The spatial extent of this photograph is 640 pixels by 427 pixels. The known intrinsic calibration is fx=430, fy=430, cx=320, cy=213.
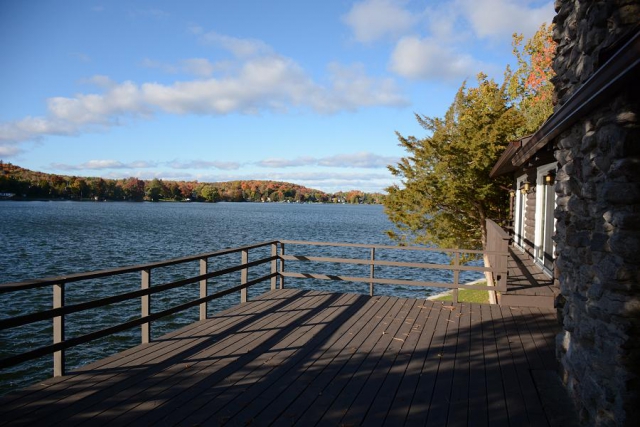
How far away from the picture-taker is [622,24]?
2.73 m

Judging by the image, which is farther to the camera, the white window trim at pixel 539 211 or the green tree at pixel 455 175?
the green tree at pixel 455 175

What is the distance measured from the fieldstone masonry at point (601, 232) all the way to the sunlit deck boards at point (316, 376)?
74cm

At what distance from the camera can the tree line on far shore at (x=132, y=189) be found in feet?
354

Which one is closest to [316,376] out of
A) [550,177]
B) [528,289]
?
[528,289]

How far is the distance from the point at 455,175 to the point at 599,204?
12.6 metres

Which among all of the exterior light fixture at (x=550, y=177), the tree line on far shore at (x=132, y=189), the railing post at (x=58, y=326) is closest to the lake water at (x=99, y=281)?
the railing post at (x=58, y=326)

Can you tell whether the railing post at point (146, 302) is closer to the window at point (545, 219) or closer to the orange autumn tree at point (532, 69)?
the window at point (545, 219)

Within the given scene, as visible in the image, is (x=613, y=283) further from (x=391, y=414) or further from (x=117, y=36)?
(x=117, y=36)

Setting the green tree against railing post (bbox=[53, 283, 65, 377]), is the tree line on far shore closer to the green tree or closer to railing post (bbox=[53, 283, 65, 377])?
the green tree

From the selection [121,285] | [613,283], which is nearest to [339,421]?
[613,283]

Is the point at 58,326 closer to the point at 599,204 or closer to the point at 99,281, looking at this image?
the point at 599,204

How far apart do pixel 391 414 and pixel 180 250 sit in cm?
2311

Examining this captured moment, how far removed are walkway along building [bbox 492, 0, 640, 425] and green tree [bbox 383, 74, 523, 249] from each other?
35.6 feet

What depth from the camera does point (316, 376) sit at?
4.24 meters
